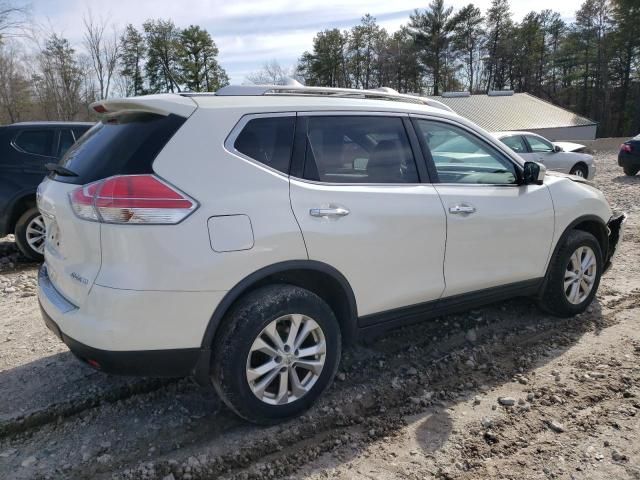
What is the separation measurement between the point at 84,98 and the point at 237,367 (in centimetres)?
3911

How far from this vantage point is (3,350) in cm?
413

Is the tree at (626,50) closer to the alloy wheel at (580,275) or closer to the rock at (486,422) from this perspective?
the alloy wheel at (580,275)

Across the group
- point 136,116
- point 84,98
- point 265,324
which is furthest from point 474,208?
point 84,98

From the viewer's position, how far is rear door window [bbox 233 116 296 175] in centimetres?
283

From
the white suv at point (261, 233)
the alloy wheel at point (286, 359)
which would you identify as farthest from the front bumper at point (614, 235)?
the alloy wheel at point (286, 359)

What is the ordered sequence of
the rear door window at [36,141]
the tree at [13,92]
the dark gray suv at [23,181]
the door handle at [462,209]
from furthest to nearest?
the tree at [13,92], the rear door window at [36,141], the dark gray suv at [23,181], the door handle at [462,209]

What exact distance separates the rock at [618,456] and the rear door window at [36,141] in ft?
23.9

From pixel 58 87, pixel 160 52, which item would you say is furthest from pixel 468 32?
pixel 58 87

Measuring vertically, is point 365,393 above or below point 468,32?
below

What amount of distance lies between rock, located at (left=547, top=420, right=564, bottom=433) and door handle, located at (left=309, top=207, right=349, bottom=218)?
5.56 feet

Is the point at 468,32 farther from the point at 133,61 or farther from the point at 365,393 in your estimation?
the point at 365,393

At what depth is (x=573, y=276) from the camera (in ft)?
14.6

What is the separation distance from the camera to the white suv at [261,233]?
2.52 metres

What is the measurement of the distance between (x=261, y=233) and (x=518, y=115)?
145 ft
